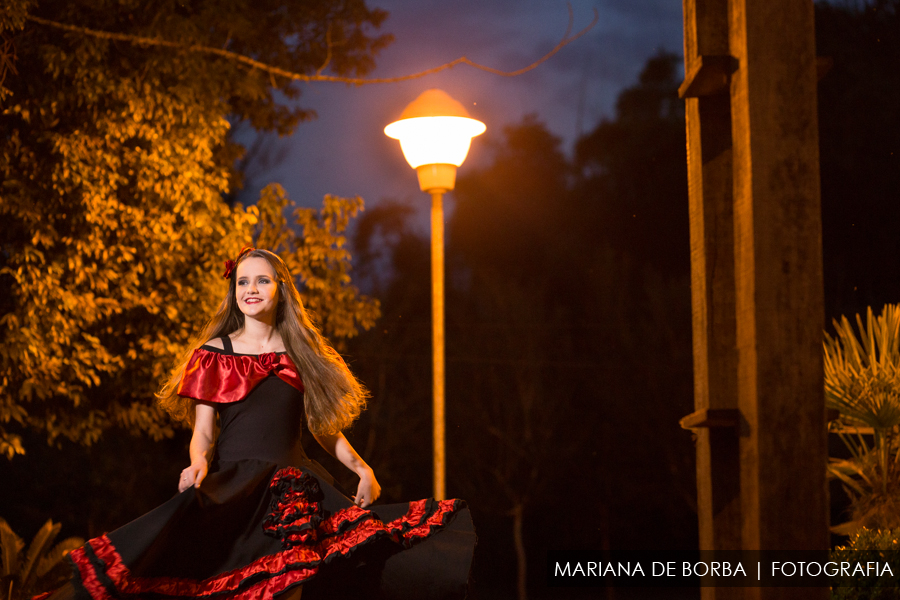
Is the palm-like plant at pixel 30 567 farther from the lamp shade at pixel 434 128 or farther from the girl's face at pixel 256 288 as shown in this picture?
the girl's face at pixel 256 288

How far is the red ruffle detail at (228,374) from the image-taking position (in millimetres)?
3865

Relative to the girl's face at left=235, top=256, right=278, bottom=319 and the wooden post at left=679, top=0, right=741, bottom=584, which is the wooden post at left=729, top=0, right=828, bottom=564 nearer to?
the wooden post at left=679, top=0, right=741, bottom=584

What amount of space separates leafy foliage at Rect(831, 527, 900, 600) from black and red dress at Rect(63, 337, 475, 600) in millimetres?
1880

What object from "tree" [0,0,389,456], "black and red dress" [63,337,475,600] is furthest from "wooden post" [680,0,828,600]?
"tree" [0,0,389,456]

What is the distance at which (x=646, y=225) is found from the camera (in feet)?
96.0

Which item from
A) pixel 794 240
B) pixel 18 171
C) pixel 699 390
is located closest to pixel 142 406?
pixel 18 171

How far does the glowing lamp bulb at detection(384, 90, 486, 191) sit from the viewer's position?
256 inches

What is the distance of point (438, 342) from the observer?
248 inches

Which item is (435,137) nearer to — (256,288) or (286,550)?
(256,288)

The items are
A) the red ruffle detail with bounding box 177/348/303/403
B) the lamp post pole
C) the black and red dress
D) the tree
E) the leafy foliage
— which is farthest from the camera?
the tree

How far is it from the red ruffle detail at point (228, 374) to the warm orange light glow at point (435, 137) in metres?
2.76

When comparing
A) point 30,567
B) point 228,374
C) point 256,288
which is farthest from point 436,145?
point 30,567

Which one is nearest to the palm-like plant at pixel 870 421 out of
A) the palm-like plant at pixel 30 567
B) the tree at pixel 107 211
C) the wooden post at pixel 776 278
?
the wooden post at pixel 776 278

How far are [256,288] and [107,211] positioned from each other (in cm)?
517
